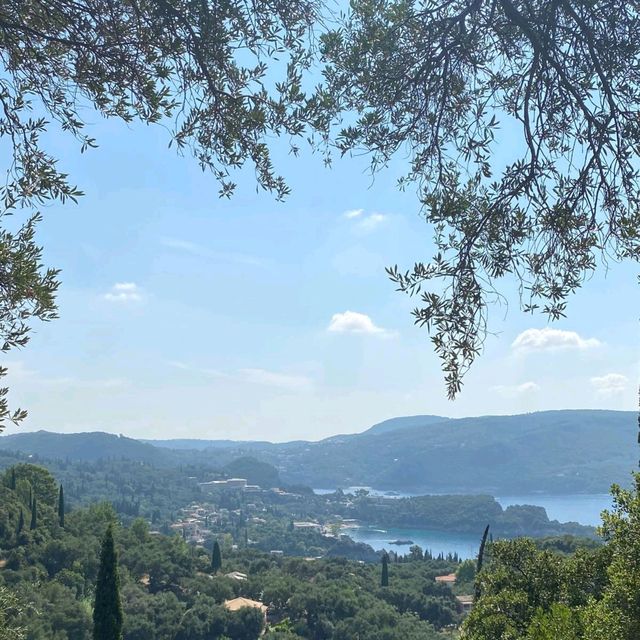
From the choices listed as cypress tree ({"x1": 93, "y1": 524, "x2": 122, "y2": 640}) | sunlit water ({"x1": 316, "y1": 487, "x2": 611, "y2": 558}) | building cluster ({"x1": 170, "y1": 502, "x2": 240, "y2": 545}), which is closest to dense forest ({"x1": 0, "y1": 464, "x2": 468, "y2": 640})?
cypress tree ({"x1": 93, "y1": 524, "x2": 122, "y2": 640})

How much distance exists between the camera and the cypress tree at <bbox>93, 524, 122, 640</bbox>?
24.3 metres

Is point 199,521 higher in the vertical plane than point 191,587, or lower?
lower

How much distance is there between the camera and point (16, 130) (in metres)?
3.21

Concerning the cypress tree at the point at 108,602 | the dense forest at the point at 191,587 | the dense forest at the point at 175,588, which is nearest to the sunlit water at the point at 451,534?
the dense forest at the point at 191,587

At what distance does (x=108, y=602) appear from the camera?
2477 centimetres

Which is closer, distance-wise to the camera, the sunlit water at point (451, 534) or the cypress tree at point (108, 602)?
the cypress tree at point (108, 602)

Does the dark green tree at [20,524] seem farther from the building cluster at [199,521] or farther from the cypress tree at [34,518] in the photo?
the building cluster at [199,521]

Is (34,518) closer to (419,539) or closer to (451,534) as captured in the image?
(419,539)

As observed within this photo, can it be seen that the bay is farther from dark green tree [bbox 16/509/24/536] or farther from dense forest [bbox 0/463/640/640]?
dark green tree [bbox 16/509/24/536]

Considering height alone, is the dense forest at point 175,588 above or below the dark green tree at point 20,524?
below

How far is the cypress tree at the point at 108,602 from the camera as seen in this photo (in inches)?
958

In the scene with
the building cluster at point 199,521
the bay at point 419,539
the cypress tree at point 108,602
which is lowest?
the bay at point 419,539

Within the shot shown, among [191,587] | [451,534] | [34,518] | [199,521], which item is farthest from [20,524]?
[451,534]

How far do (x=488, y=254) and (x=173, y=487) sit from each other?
634 ft
